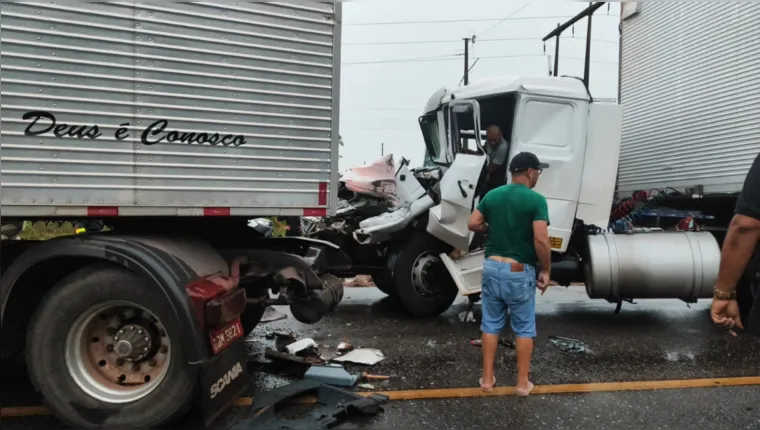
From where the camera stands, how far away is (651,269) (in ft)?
18.8

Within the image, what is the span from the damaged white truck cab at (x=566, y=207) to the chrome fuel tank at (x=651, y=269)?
0.01 meters

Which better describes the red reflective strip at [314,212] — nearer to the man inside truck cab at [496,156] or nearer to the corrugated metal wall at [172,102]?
the corrugated metal wall at [172,102]

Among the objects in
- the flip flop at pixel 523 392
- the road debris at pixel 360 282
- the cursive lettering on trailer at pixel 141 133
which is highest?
the cursive lettering on trailer at pixel 141 133

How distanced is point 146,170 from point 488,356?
275 cm

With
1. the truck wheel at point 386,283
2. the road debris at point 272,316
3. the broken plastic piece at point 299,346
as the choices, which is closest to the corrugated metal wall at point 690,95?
the truck wheel at point 386,283

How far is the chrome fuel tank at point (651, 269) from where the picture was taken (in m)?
5.71

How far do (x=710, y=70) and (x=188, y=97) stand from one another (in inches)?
235

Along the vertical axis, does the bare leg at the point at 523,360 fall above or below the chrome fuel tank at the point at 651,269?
below

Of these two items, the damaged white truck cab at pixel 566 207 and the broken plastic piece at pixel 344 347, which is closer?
the broken plastic piece at pixel 344 347

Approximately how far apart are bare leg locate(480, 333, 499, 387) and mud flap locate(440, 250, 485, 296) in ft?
6.00

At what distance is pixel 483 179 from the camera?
584 centimetres

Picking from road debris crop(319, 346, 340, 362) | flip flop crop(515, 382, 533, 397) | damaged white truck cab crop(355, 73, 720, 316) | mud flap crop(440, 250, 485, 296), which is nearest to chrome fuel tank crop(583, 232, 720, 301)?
damaged white truck cab crop(355, 73, 720, 316)

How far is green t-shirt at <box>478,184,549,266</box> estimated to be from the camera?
→ 12.8ft

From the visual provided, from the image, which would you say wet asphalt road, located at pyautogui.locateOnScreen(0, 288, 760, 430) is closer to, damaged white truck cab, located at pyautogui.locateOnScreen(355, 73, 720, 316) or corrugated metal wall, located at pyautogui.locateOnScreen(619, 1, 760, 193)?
damaged white truck cab, located at pyautogui.locateOnScreen(355, 73, 720, 316)
